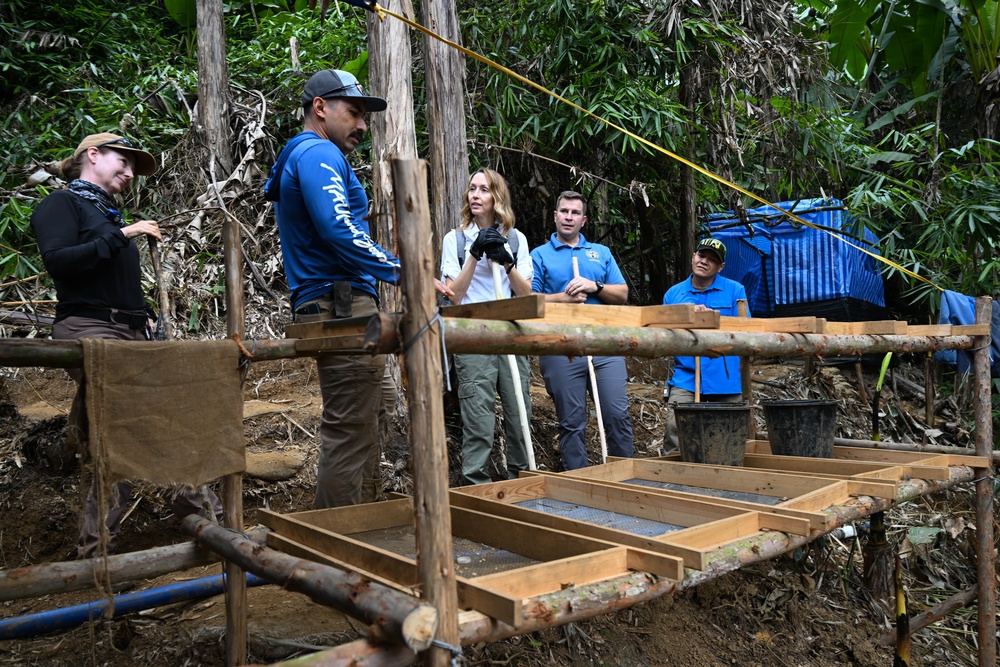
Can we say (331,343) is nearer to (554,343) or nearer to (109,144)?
(554,343)

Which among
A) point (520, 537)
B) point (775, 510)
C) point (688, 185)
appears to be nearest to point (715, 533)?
point (775, 510)

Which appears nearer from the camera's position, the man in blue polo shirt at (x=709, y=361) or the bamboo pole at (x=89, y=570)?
the bamboo pole at (x=89, y=570)

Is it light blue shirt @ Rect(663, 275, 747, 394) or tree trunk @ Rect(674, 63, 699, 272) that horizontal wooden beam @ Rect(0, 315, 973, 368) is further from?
tree trunk @ Rect(674, 63, 699, 272)

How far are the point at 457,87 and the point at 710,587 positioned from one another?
3700 mm

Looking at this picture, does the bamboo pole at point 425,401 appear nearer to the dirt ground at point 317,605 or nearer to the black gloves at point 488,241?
the black gloves at point 488,241

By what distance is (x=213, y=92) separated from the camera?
6.98 metres

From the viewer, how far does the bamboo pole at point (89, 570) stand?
248 cm

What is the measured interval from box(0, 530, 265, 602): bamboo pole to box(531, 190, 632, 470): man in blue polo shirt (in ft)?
7.48

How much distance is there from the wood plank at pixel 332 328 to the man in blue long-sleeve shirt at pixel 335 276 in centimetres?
52

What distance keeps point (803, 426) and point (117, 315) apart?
11.2 ft

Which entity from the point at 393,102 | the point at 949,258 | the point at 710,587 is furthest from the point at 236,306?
the point at 949,258

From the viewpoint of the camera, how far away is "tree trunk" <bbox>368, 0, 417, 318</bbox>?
16.9ft

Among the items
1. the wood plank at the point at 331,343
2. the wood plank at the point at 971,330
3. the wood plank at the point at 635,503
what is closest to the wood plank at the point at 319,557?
the wood plank at the point at 331,343

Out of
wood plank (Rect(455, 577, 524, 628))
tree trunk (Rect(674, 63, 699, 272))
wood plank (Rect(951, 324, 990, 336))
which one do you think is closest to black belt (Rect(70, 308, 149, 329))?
wood plank (Rect(455, 577, 524, 628))
